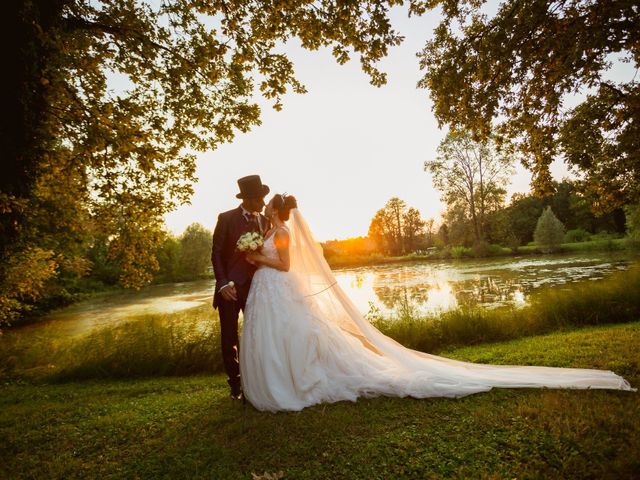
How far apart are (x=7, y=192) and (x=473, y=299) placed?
42.0ft

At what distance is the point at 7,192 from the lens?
4.21 m

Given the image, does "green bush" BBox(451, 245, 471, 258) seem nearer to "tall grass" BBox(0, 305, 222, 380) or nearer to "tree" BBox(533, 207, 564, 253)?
"tree" BBox(533, 207, 564, 253)

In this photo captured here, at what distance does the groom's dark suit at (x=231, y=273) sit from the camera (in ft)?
14.5

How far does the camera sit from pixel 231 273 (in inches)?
179

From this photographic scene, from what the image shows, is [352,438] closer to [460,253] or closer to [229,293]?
[229,293]

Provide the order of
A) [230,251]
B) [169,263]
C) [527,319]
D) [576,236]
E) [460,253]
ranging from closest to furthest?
[230,251] → [527,319] → [460,253] → [576,236] → [169,263]

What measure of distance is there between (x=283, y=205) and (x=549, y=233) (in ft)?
119

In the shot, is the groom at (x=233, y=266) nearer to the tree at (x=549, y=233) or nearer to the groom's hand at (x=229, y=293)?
the groom's hand at (x=229, y=293)

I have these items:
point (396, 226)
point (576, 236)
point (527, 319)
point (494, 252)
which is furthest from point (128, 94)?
point (396, 226)

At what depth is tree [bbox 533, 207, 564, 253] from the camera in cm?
3250

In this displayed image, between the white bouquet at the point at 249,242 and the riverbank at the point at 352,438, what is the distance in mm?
1892

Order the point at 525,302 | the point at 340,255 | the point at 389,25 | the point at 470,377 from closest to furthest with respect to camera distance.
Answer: the point at 470,377, the point at 389,25, the point at 525,302, the point at 340,255

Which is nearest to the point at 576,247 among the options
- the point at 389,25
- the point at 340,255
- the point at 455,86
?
the point at 340,255

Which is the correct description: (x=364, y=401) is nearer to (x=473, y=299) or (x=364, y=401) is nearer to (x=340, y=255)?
(x=473, y=299)
